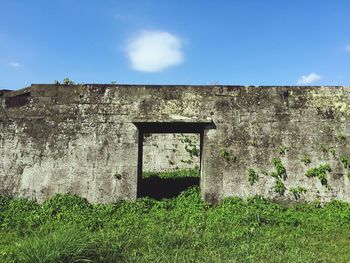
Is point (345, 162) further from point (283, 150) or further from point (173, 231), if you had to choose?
point (173, 231)

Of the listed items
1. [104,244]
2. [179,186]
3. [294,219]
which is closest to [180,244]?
[104,244]

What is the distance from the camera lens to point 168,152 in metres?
13.9

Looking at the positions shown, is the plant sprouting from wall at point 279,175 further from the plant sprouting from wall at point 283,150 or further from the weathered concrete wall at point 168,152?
the weathered concrete wall at point 168,152

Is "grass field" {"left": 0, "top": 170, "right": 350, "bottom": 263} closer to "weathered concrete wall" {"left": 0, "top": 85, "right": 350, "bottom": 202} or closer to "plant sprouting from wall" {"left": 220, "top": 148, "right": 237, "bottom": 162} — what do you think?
"weathered concrete wall" {"left": 0, "top": 85, "right": 350, "bottom": 202}

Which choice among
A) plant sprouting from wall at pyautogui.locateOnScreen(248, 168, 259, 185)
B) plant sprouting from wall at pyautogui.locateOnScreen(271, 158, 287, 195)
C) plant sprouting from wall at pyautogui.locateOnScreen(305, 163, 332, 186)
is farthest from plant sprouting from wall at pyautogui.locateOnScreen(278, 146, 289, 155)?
plant sprouting from wall at pyautogui.locateOnScreen(248, 168, 259, 185)

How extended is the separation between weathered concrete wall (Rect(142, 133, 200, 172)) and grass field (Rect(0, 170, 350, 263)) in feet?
17.4

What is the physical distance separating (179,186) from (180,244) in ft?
14.3

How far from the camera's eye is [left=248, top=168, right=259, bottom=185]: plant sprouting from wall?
783 cm

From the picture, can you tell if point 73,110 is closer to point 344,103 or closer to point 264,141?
point 264,141

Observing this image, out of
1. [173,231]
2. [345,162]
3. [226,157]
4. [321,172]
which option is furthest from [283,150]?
[173,231]

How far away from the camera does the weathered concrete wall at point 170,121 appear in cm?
783

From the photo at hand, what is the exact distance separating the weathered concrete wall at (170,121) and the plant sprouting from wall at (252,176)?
6 cm

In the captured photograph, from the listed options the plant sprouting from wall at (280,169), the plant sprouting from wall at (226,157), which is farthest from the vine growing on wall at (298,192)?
the plant sprouting from wall at (226,157)

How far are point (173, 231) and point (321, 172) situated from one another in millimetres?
3636
